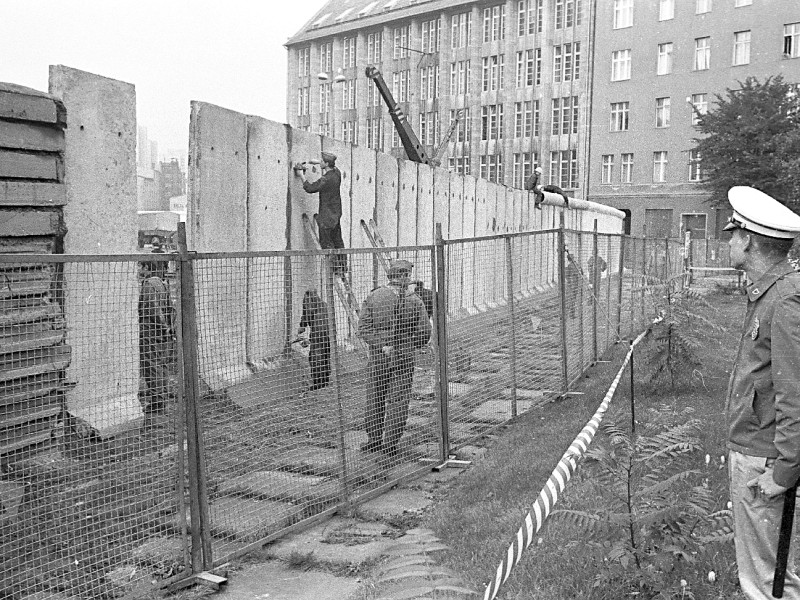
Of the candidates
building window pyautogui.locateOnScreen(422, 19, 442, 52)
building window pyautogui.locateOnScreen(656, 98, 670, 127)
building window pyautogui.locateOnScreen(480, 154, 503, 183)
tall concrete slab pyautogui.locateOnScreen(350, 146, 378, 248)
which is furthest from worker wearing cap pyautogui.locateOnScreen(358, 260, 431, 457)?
building window pyautogui.locateOnScreen(422, 19, 442, 52)

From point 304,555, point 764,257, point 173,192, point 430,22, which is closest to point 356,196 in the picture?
point 304,555

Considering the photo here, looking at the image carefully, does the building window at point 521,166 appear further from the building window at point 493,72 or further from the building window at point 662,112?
the building window at point 662,112

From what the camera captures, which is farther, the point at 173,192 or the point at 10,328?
the point at 173,192

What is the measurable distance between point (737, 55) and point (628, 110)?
710cm

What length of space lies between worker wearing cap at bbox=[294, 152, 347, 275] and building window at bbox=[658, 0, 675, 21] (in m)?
43.9

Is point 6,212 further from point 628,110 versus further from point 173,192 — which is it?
point 628,110

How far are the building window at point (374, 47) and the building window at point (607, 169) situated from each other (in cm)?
2104

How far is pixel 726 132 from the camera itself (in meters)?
42.9

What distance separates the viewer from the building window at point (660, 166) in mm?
50906

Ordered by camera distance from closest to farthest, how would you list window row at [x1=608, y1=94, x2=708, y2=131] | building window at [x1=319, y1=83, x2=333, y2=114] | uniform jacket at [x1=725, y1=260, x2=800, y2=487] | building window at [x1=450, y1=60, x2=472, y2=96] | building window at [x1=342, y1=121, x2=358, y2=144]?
1. uniform jacket at [x1=725, y1=260, x2=800, y2=487]
2. window row at [x1=608, y1=94, x2=708, y2=131]
3. building window at [x1=450, y1=60, x2=472, y2=96]
4. building window at [x1=342, y1=121, x2=358, y2=144]
5. building window at [x1=319, y1=83, x2=333, y2=114]

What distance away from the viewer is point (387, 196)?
14953 mm

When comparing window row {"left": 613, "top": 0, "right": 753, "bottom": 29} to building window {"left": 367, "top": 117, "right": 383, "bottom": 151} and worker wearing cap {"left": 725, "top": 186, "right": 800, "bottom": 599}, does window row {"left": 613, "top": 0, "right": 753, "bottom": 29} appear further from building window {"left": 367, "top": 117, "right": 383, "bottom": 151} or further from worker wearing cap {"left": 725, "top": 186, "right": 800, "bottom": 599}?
worker wearing cap {"left": 725, "top": 186, "right": 800, "bottom": 599}

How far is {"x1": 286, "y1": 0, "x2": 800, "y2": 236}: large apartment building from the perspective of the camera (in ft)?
160

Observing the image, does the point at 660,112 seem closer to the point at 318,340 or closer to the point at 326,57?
the point at 326,57
